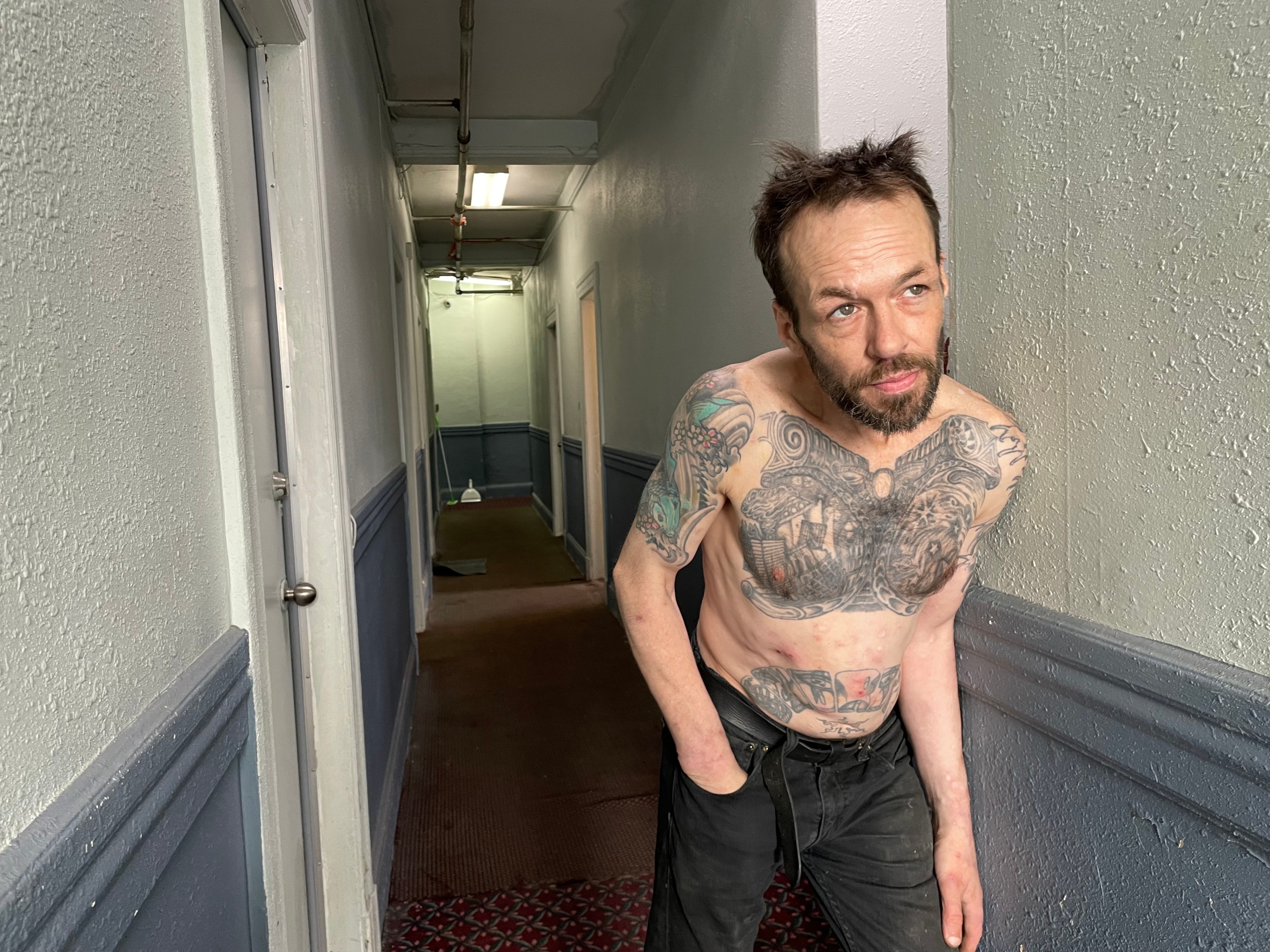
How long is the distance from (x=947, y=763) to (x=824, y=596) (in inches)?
14.8

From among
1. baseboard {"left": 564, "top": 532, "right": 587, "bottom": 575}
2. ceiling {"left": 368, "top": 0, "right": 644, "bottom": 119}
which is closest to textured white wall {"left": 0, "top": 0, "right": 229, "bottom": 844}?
ceiling {"left": 368, "top": 0, "right": 644, "bottom": 119}

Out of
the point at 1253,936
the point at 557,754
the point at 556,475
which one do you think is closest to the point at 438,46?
the point at 557,754

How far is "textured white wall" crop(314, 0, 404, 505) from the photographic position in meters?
2.37

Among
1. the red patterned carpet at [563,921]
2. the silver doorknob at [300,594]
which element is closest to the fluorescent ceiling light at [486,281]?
the red patterned carpet at [563,921]

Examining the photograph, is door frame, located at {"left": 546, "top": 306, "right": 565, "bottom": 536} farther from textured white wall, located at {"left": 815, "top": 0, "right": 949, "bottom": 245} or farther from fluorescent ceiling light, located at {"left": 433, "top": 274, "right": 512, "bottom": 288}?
textured white wall, located at {"left": 815, "top": 0, "right": 949, "bottom": 245}

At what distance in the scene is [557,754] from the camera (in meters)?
3.63

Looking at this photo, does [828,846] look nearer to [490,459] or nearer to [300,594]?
[300,594]

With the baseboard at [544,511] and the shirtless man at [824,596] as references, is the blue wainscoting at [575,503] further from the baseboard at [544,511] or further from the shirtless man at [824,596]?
the shirtless man at [824,596]

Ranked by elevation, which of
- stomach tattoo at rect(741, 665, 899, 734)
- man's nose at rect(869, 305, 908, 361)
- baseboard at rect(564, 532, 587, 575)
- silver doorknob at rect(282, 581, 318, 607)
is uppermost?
man's nose at rect(869, 305, 908, 361)

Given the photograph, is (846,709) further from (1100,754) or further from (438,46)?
(438,46)

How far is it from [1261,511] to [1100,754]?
0.39 meters

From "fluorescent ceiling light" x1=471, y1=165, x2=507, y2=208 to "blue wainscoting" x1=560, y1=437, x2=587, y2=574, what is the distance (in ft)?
6.78

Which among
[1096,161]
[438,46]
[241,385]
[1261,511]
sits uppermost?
[438,46]

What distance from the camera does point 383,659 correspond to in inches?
124
